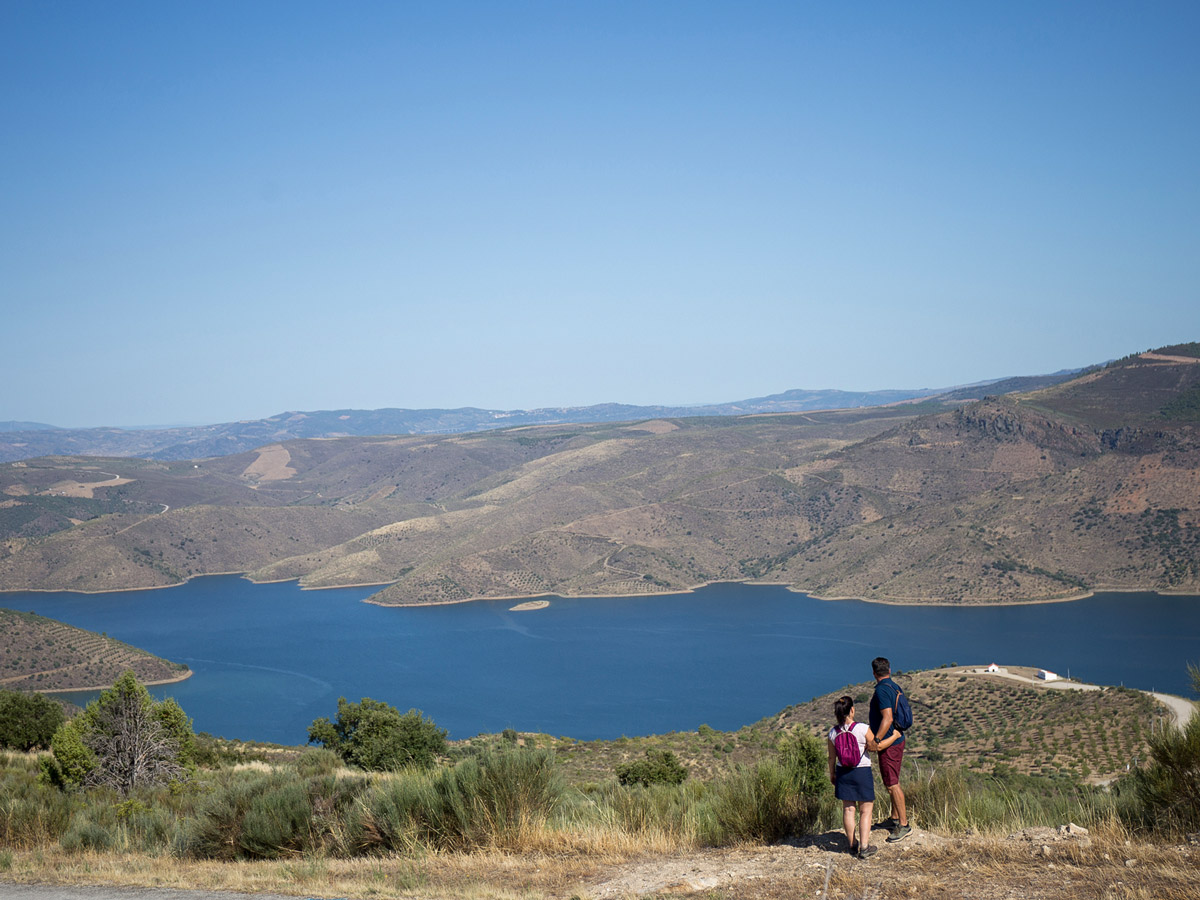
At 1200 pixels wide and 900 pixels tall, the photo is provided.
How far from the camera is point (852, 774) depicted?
25.2 feet

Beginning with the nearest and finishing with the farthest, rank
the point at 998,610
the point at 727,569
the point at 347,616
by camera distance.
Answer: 1. the point at 998,610
2. the point at 347,616
3. the point at 727,569

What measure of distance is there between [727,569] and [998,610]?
164 ft

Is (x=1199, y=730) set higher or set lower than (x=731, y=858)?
higher

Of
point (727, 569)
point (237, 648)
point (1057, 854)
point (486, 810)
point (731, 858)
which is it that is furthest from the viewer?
point (727, 569)

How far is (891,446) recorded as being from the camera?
173875mm

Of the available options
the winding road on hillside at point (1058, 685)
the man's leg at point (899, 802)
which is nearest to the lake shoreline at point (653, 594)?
the winding road on hillside at point (1058, 685)

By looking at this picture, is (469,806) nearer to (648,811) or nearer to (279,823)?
(648,811)

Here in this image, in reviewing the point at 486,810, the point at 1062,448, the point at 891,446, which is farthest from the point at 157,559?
the point at 486,810

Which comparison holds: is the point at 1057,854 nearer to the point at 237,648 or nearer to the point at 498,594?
the point at 237,648

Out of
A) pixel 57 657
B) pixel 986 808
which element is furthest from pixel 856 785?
pixel 57 657

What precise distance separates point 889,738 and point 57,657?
9740cm

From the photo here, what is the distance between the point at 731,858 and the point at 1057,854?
2619mm

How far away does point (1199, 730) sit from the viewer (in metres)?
8.09

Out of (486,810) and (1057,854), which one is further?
(486,810)
